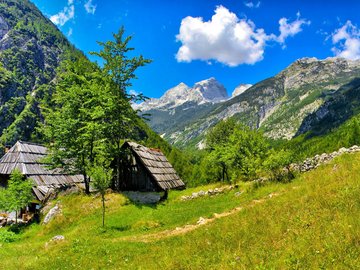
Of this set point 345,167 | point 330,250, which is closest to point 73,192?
point 345,167

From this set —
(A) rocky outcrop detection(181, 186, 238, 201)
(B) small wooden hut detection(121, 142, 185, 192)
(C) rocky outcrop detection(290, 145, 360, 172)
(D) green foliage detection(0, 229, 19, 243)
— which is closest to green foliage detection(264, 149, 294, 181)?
(C) rocky outcrop detection(290, 145, 360, 172)

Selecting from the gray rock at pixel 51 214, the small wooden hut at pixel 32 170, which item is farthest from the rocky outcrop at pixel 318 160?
the small wooden hut at pixel 32 170

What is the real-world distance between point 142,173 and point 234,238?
26.6 m

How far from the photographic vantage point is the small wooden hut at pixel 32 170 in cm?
4141

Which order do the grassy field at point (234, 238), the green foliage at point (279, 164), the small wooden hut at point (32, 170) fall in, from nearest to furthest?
1. the grassy field at point (234, 238)
2. the green foliage at point (279, 164)
3. the small wooden hut at point (32, 170)

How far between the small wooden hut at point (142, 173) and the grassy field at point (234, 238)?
10.3 m

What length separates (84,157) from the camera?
121 ft

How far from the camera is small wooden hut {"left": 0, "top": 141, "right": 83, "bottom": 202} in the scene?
41.4 m

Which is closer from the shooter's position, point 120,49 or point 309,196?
point 309,196

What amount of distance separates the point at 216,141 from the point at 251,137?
2719 centimetres

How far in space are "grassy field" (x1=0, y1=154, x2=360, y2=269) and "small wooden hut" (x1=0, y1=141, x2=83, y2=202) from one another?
14.5m

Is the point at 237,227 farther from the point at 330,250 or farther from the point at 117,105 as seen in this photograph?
the point at 117,105

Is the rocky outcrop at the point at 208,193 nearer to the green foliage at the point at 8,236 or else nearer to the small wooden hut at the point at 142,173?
the small wooden hut at the point at 142,173

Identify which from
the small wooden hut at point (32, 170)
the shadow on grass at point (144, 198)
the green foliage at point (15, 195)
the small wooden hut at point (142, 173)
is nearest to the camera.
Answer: the green foliage at point (15, 195)
